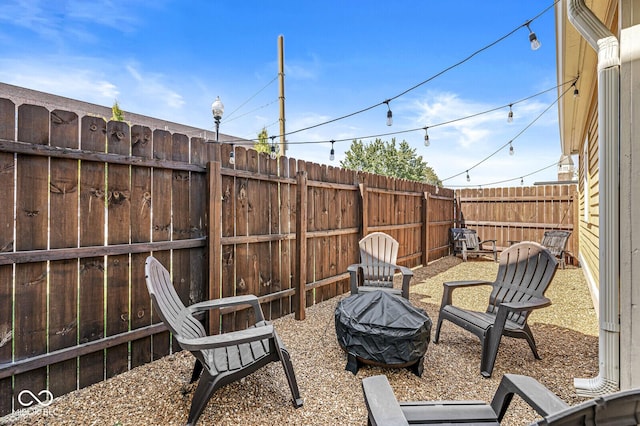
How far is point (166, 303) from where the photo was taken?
6.35 feet

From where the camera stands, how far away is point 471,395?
212 centimetres

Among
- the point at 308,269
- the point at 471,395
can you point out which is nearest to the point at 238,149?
the point at 308,269

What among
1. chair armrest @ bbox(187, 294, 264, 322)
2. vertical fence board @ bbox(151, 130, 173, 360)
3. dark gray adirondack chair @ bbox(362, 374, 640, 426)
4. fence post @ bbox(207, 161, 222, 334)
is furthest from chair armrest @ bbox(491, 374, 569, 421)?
vertical fence board @ bbox(151, 130, 173, 360)

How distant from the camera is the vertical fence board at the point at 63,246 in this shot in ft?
6.60

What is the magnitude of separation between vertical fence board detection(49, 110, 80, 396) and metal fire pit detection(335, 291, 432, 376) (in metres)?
1.82

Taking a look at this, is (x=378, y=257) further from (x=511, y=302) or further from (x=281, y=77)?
(x=281, y=77)

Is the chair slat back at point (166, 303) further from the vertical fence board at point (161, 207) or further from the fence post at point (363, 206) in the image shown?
the fence post at point (363, 206)

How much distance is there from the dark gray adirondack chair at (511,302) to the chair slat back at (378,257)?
1111 millimetres

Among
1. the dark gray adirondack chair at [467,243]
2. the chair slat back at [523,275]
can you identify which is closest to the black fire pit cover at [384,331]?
the chair slat back at [523,275]

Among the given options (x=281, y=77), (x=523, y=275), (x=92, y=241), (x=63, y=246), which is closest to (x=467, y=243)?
(x=523, y=275)

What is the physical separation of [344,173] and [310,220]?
106 cm

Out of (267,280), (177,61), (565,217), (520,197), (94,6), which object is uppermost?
(177,61)

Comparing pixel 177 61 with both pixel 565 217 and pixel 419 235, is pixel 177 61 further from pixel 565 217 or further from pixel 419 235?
pixel 565 217

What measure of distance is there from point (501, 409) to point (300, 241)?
2.54m
